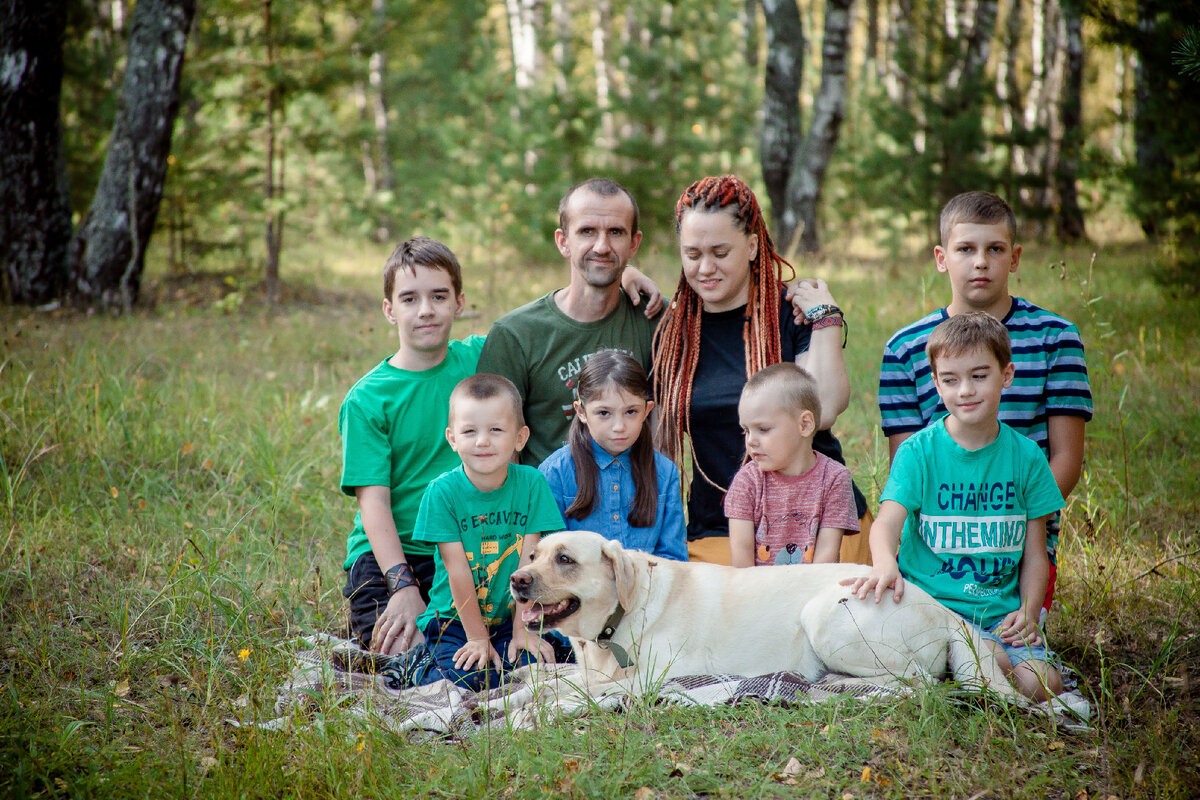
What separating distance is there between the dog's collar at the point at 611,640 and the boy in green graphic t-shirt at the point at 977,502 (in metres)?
0.91

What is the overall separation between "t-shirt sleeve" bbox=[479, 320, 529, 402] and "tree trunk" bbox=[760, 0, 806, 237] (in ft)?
29.0

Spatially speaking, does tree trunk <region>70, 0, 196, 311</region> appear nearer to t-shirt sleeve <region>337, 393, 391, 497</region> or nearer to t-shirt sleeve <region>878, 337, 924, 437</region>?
t-shirt sleeve <region>337, 393, 391, 497</region>

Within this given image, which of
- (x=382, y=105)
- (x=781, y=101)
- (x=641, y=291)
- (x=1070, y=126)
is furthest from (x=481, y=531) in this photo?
(x=382, y=105)

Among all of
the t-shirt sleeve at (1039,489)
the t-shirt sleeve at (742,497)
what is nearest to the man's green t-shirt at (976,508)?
the t-shirt sleeve at (1039,489)

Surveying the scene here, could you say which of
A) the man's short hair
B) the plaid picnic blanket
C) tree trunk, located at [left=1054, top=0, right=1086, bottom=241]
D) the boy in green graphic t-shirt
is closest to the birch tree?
tree trunk, located at [left=1054, top=0, right=1086, bottom=241]

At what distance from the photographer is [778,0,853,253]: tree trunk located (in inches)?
439

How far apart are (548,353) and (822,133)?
8736 mm

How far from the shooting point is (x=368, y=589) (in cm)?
383

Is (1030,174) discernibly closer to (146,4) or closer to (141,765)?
(146,4)

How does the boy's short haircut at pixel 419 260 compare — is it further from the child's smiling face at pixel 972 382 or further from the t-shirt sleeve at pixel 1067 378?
the t-shirt sleeve at pixel 1067 378

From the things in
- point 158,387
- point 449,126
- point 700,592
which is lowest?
point 700,592

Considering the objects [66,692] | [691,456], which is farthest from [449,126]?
[66,692]

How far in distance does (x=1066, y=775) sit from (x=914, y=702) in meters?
0.47

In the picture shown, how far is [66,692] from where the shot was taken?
10.3 feet
